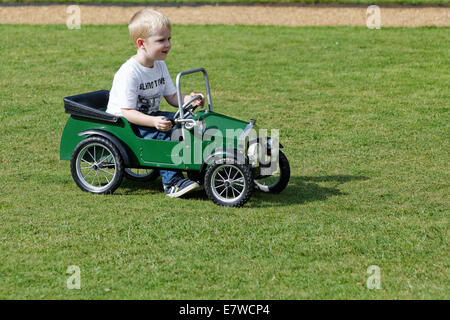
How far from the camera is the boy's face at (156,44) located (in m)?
6.15

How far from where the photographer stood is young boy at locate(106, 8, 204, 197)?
614 centimetres

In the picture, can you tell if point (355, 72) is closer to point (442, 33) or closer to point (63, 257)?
point (442, 33)

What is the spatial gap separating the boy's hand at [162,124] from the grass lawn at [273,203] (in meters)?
0.64

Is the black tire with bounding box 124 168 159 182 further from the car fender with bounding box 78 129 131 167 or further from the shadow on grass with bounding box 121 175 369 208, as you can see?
the car fender with bounding box 78 129 131 167

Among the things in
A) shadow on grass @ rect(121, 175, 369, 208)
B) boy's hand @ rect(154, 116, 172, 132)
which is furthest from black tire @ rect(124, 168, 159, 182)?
boy's hand @ rect(154, 116, 172, 132)

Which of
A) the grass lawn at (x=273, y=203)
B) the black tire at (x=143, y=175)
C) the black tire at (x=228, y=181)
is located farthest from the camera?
the black tire at (x=143, y=175)

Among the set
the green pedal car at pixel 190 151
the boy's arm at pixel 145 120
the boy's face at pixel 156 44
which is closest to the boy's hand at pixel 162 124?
the boy's arm at pixel 145 120

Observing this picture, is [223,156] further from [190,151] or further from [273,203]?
[273,203]

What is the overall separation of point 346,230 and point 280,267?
2.86 ft

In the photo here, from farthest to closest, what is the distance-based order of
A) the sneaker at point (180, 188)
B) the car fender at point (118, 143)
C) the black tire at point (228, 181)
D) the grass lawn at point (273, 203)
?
the car fender at point (118, 143) → the sneaker at point (180, 188) → the black tire at point (228, 181) → the grass lawn at point (273, 203)

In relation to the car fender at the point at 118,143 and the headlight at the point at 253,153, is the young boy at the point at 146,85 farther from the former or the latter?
the headlight at the point at 253,153

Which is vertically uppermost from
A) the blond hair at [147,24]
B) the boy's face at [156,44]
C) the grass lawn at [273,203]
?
the blond hair at [147,24]

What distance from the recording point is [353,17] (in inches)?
567
